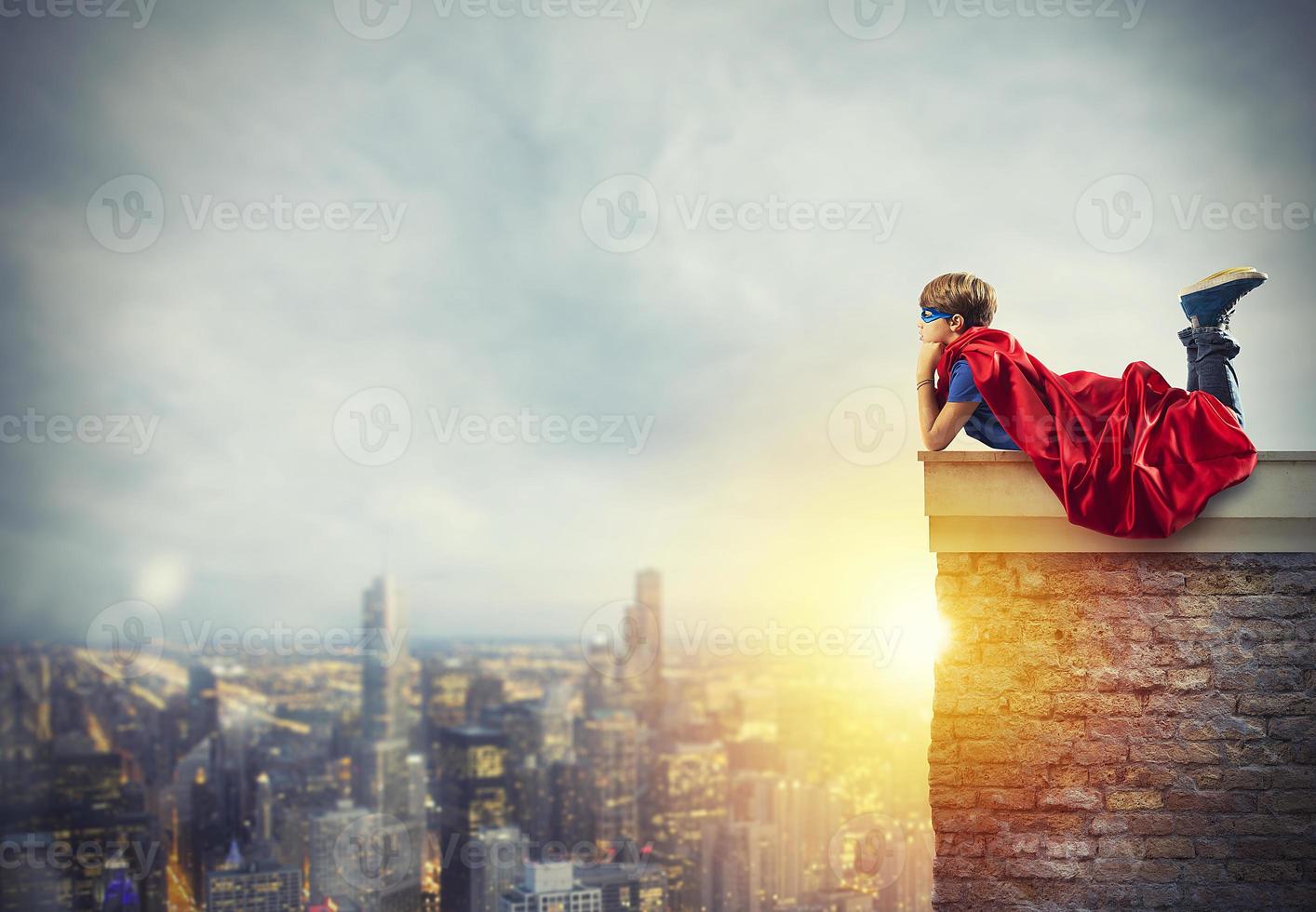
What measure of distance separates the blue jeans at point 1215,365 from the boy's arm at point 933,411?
82cm

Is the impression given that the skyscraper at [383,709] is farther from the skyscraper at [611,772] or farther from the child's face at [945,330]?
the child's face at [945,330]

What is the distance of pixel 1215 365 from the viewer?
3.12 meters

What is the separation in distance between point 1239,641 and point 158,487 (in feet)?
90.1

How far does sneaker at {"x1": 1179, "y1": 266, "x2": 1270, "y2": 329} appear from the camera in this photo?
9.98 ft

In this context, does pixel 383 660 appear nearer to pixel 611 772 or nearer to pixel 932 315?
pixel 611 772

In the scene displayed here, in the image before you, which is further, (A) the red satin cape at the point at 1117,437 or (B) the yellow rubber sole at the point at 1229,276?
(B) the yellow rubber sole at the point at 1229,276

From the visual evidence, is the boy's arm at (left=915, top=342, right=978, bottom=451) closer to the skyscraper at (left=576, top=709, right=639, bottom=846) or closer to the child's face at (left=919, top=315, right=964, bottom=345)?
the child's face at (left=919, top=315, right=964, bottom=345)

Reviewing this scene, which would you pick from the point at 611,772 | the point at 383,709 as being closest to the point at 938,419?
the point at 611,772

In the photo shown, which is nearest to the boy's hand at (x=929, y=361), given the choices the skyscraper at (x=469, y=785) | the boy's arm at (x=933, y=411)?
the boy's arm at (x=933, y=411)

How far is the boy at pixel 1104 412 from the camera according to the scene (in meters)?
2.86

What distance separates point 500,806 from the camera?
17.8 m

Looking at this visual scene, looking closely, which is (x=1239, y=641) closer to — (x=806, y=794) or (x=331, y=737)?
(x=806, y=794)

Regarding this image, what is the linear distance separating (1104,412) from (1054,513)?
16.7 inches

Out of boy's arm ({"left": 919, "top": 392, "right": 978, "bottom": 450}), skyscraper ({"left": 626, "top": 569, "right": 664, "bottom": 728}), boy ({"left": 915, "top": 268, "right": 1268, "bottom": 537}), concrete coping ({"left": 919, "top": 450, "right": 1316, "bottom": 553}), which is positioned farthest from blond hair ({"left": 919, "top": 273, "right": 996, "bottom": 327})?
skyscraper ({"left": 626, "top": 569, "right": 664, "bottom": 728})
